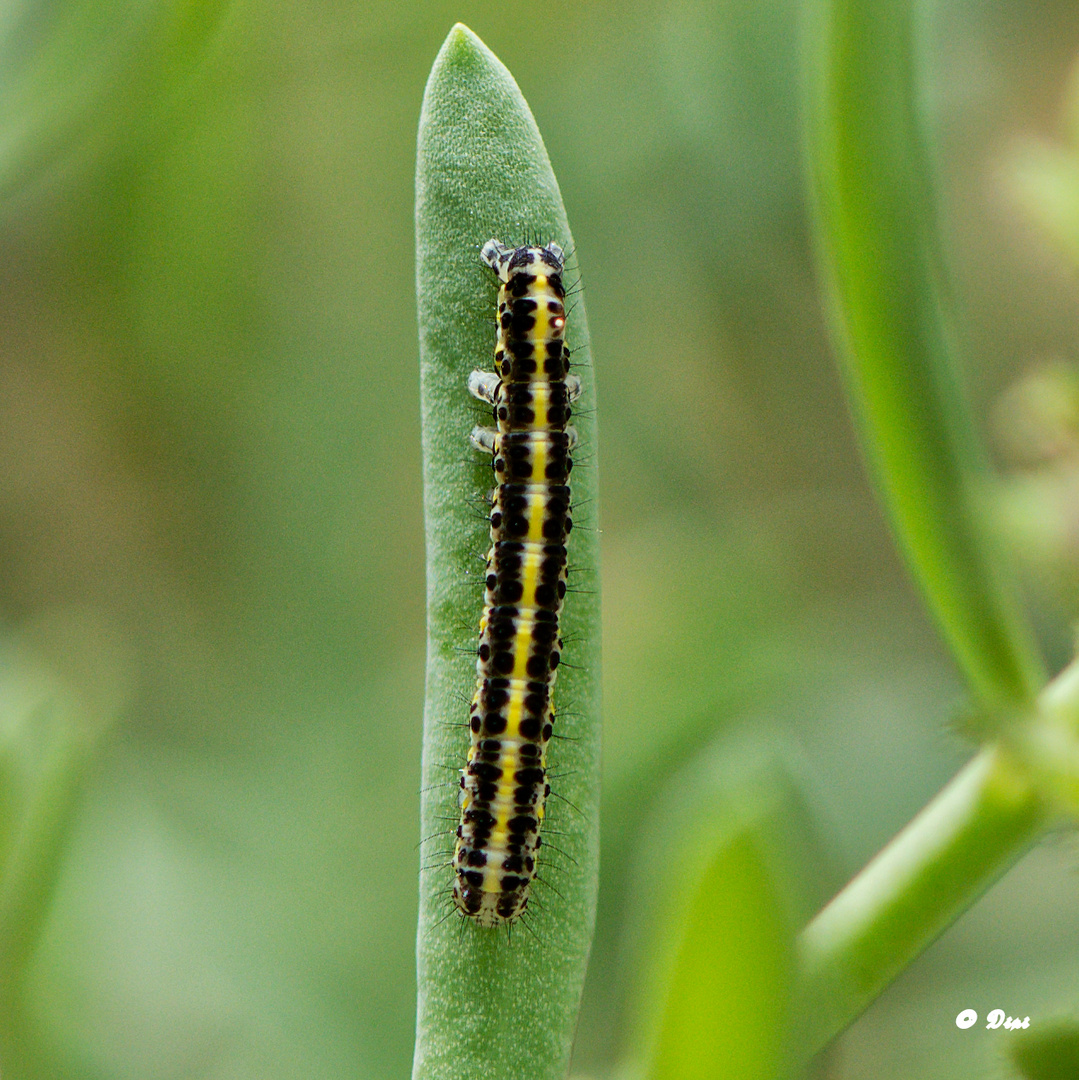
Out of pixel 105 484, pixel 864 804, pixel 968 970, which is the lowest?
pixel 968 970

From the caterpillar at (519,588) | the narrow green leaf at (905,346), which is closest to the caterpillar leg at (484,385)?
the caterpillar at (519,588)

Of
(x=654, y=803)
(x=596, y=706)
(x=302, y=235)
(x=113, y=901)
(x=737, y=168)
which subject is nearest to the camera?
(x=596, y=706)

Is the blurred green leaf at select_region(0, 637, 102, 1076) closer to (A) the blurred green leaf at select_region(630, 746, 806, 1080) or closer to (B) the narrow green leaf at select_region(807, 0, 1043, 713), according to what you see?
(A) the blurred green leaf at select_region(630, 746, 806, 1080)

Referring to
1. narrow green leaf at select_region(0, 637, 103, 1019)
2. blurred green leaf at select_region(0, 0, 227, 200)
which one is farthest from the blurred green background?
narrow green leaf at select_region(0, 637, 103, 1019)

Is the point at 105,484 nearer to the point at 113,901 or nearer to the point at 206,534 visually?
the point at 206,534

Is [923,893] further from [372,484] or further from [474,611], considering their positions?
[372,484]

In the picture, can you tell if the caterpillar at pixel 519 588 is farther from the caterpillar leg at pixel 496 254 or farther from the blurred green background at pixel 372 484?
the blurred green background at pixel 372 484

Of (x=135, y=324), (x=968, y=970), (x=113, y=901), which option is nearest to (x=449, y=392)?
(x=113, y=901)
